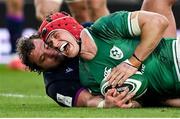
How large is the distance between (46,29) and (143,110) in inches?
37.8

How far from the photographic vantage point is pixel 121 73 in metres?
6.07

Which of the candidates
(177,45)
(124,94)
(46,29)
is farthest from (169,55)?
(46,29)

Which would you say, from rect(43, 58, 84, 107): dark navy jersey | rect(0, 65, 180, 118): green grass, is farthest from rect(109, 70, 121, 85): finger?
rect(43, 58, 84, 107): dark navy jersey

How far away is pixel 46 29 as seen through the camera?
6246 mm

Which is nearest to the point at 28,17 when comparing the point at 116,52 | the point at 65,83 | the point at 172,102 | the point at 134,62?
the point at 65,83

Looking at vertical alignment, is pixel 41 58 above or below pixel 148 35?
below

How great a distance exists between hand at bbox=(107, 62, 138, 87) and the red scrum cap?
0.38 metres

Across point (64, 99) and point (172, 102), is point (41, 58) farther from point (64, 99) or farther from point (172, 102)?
point (172, 102)

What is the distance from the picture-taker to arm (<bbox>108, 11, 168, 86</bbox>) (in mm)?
6066

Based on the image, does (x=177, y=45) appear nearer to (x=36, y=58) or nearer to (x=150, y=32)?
(x=150, y=32)

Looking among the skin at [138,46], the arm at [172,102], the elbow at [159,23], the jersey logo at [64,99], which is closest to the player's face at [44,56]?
the skin at [138,46]

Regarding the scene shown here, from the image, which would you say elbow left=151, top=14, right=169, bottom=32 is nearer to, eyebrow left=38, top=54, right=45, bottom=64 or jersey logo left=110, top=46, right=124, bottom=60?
jersey logo left=110, top=46, right=124, bottom=60

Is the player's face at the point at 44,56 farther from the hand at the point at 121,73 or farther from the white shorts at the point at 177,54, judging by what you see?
the white shorts at the point at 177,54

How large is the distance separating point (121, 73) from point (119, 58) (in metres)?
0.13
